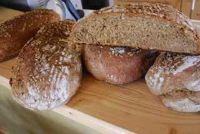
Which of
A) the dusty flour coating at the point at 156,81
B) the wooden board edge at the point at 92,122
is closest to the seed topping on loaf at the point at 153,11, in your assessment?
the dusty flour coating at the point at 156,81

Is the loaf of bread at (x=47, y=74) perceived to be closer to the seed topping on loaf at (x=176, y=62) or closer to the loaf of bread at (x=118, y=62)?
the loaf of bread at (x=118, y=62)

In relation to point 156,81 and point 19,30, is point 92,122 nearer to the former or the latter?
point 156,81

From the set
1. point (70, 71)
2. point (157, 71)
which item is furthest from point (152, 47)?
point (70, 71)

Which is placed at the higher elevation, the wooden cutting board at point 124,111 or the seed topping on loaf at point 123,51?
the seed topping on loaf at point 123,51

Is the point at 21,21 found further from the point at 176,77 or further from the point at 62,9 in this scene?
the point at 176,77

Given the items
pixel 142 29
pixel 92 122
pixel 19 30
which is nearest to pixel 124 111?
pixel 92 122

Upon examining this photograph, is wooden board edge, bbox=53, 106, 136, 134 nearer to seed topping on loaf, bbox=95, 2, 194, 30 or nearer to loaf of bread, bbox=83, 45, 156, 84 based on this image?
loaf of bread, bbox=83, 45, 156, 84
